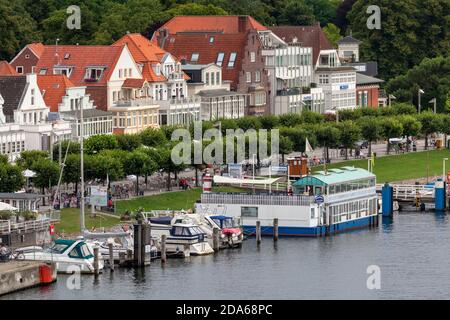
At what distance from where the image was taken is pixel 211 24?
19250 cm

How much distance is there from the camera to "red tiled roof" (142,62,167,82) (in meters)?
169

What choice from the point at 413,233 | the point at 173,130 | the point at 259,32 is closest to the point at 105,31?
the point at 259,32

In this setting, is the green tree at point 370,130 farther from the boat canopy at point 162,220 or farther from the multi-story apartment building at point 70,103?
the boat canopy at point 162,220

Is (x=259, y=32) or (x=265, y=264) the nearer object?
(x=265, y=264)

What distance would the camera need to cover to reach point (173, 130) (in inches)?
6250

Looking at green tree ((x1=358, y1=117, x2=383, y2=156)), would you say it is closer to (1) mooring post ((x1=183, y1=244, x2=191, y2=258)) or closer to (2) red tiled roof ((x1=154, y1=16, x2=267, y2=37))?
(2) red tiled roof ((x1=154, y1=16, x2=267, y2=37))

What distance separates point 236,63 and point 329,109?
12657 mm

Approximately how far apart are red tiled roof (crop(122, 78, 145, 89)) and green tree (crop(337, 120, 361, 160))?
1411 cm

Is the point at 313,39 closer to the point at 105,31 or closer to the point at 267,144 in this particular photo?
the point at 105,31

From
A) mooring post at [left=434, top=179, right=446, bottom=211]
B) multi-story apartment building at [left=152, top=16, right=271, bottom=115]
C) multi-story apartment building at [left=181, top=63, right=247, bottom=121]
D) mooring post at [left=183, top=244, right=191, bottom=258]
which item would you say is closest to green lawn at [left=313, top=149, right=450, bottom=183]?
mooring post at [left=434, top=179, right=446, bottom=211]

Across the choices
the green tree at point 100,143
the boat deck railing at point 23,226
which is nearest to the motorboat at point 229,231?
the boat deck railing at point 23,226

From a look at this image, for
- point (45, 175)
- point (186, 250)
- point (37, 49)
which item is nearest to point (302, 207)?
point (186, 250)

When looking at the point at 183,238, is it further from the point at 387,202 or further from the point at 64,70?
the point at 64,70

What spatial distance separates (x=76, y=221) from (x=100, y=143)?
23.0 m
